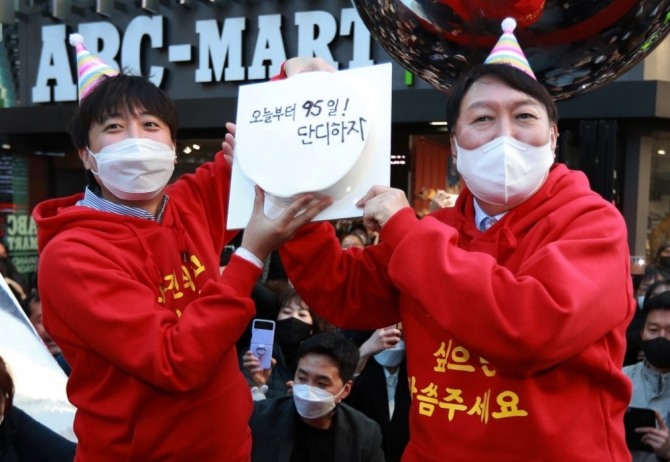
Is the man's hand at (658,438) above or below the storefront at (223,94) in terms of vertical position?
below

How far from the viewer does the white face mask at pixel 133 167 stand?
71.6 inches

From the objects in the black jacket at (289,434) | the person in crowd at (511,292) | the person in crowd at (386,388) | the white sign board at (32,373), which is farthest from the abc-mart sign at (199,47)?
the person in crowd at (511,292)

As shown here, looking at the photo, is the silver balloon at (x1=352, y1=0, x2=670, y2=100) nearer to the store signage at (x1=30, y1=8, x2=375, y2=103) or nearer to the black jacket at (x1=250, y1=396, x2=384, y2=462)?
the black jacket at (x1=250, y1=396, x2=384, y2=462)

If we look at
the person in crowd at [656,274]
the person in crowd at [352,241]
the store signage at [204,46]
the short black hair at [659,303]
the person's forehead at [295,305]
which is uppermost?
the store signage at [204,46]

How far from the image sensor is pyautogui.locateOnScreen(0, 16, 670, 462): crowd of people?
1.42 metres

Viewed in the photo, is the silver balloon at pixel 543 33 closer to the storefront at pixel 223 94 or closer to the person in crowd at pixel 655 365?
the person in crowd at pixel 655 365

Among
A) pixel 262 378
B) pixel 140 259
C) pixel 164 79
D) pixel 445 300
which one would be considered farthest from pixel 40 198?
pixel 445 300

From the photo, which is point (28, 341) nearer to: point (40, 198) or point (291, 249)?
point (291, 249)

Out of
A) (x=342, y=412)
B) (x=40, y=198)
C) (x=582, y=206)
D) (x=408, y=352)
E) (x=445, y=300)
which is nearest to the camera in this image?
(x=445, y=300)

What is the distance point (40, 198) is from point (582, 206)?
10102 millimetres

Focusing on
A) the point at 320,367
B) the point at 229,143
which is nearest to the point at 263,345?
the point at 320,367

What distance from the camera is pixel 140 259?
1.81 metres

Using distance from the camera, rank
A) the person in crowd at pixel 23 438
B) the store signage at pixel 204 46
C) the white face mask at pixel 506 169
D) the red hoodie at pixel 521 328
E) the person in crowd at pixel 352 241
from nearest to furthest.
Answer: the red hoodie at pixel 521 328 < the white face mask at pixel 506 169 < the person in crowd at pixel 23 438 < the person in crowd at pixel 352 241 < the store signage at pixel 204 46

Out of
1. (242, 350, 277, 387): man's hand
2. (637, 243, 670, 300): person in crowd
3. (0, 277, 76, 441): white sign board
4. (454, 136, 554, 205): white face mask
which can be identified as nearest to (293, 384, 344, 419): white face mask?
(242, 350, 277, 387): man's hand
